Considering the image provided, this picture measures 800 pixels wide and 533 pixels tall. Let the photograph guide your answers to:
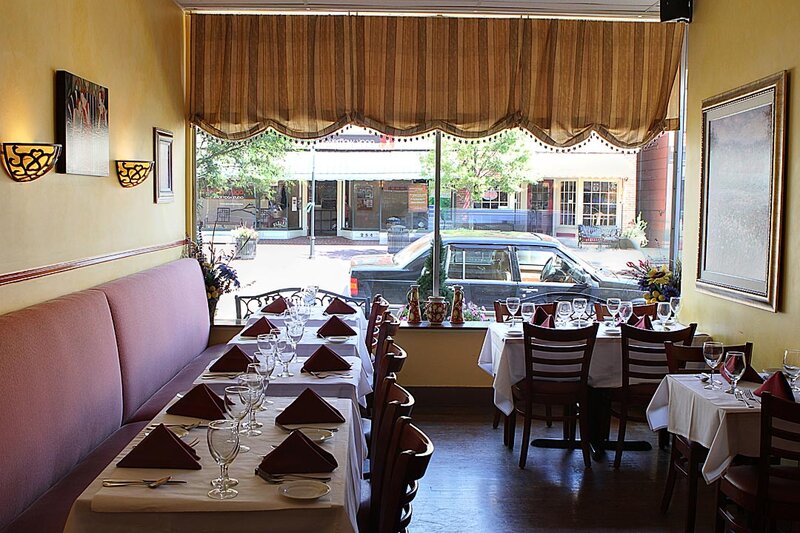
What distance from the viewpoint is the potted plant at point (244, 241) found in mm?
7648

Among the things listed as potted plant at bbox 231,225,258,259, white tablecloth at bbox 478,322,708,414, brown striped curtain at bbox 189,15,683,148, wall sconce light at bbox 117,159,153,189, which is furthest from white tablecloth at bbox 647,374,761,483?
potted plant at bbox 231,225,258,259

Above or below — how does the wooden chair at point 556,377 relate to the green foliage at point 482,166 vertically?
below

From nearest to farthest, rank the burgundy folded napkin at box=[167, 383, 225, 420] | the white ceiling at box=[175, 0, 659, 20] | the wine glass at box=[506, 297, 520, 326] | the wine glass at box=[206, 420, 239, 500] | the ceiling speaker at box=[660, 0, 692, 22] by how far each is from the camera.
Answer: the wine glass at box=[206, 420, 239, 500] < the burgundy folded napkin at box=[167, 383, 225, 420] < the wine glass at box=[506, 297, 520, 326] < the ceiling speaker at box=[660, 0, 692, 22] < the white ceiling at box=[175, 0, 659, 20]

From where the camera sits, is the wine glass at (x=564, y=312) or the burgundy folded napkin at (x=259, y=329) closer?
the burgundy folded napkin at (x=259, y=329)

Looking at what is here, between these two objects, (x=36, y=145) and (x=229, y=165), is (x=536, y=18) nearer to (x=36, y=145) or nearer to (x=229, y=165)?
(x=229, y=165)

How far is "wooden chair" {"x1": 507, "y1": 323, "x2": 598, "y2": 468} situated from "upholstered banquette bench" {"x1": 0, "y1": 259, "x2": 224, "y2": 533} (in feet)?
7.81

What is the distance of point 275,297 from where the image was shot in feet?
24.9

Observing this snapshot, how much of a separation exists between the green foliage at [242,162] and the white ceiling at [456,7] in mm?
1142

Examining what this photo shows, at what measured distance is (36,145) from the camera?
3.98 m

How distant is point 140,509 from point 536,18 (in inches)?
232

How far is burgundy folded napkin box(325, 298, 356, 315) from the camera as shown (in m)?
6.73

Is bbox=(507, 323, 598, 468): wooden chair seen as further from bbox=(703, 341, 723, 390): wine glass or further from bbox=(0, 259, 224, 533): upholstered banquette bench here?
bbox=(0, 259, 224, 533): upholstered banquette bench

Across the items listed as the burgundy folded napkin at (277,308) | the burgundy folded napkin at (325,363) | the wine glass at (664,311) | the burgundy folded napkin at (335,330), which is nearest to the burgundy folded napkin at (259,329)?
the burgundy folded napkin at (335,330)

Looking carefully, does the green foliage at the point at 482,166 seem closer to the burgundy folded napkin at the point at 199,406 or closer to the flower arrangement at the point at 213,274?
the flower arrangement at the point at 213,274
